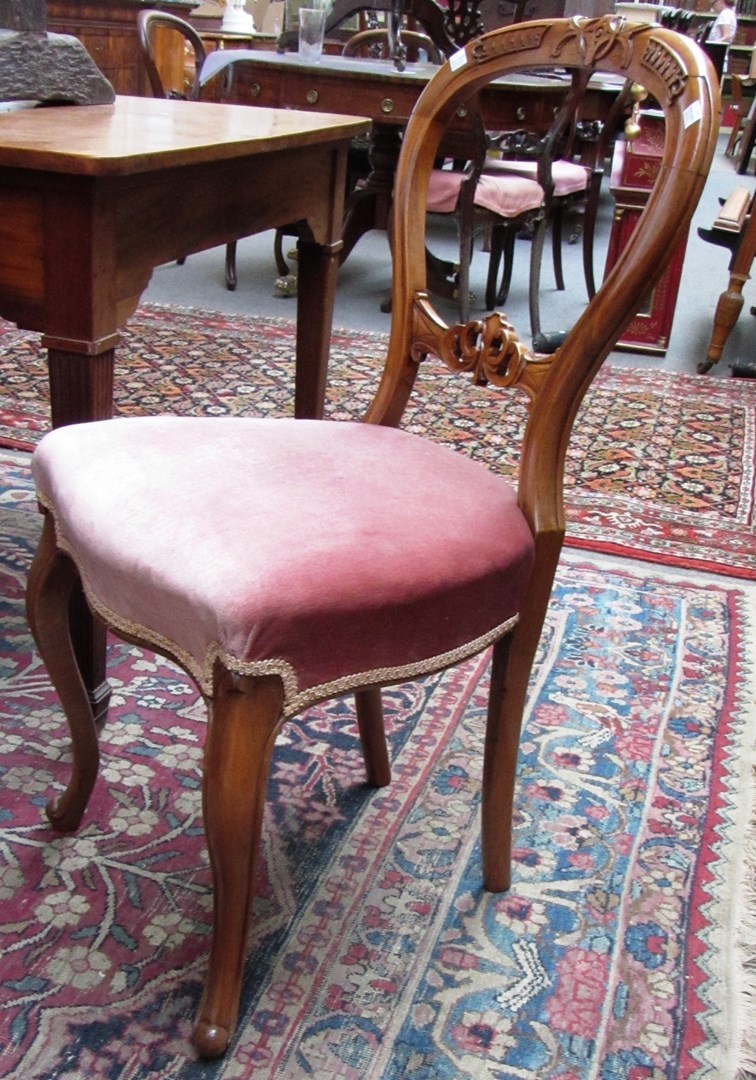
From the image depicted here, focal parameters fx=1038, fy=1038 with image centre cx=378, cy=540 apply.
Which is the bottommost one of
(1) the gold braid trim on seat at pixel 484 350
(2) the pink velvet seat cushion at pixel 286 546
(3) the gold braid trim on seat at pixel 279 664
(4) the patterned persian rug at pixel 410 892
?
(4) the patterned persian rug at pixel 410 892

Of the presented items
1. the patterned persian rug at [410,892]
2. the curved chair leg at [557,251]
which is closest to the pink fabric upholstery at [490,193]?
the curved chair leg at [557,251]

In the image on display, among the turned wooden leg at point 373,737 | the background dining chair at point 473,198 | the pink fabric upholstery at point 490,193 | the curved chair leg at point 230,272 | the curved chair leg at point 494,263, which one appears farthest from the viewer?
the curved chair leg at point 230,272

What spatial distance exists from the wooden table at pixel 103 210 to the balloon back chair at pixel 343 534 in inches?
4.8

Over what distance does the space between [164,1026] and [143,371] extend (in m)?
2.37

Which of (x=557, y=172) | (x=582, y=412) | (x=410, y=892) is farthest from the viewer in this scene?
(x=557, y=172)

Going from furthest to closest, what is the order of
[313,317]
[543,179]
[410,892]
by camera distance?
[543,179] → [313,317] → [410,892]

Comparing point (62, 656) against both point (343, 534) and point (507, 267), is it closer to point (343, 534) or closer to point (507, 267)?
point (343, 534)

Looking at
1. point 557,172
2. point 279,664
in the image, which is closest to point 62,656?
point 279,664

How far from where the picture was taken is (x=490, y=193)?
3.55 metres

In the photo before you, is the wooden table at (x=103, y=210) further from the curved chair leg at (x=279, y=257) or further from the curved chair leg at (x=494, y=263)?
the curved chair leg at (x=279, y=257)

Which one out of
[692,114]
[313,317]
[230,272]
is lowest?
[230,272]

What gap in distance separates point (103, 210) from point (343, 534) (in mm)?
485

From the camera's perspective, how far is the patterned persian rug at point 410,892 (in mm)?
1068

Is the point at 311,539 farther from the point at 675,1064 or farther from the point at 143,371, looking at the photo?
the point at 143,371
